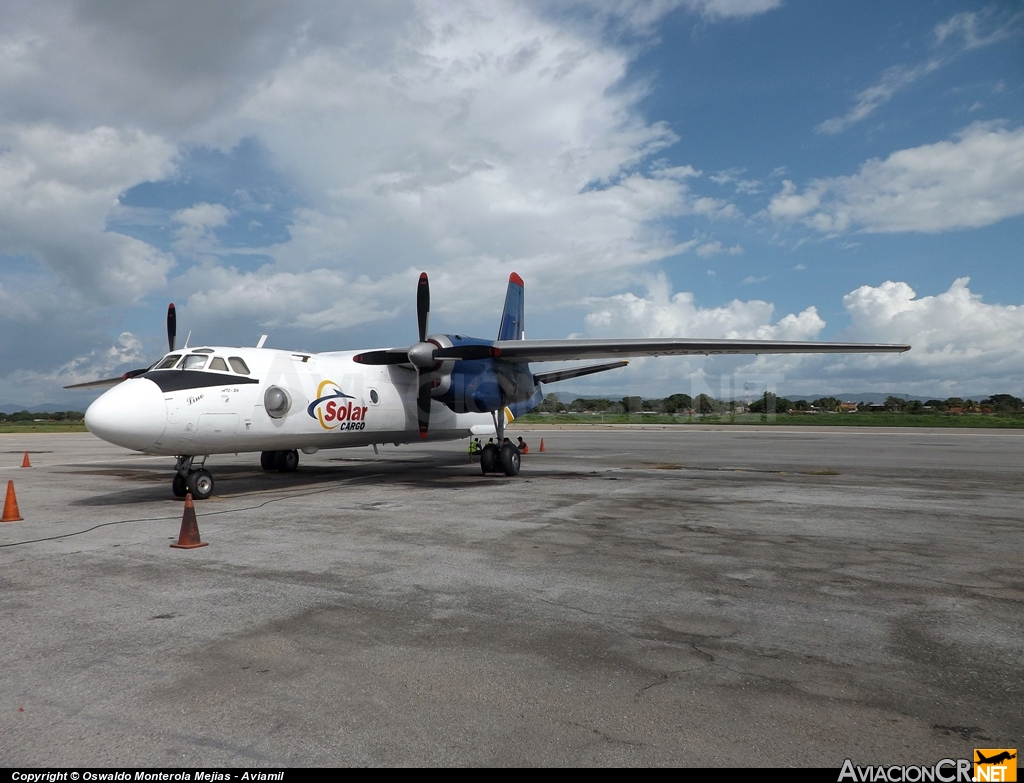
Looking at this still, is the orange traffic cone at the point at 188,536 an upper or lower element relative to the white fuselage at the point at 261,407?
lower

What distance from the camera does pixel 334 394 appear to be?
1432 cm

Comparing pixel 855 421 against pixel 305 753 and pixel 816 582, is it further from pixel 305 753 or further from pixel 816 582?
pixel 305 753

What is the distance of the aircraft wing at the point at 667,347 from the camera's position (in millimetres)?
15156

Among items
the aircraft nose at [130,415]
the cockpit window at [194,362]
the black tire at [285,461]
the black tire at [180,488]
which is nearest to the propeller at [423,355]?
the black tire at [285,461]

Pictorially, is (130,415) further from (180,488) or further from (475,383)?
(475,383)

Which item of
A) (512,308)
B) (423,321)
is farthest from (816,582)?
(512,308)

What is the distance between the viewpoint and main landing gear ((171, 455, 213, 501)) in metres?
11.8

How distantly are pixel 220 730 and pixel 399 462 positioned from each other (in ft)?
59.3

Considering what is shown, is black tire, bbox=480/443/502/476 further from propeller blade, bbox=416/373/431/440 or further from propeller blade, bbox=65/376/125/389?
propeller blade, bbox=65/376/125/389

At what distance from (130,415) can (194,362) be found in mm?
1929

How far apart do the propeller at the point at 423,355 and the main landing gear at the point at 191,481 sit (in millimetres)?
4952

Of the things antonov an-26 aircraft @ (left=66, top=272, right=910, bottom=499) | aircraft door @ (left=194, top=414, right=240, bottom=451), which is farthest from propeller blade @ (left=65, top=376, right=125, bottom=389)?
aircraft door @ (left=194, top=414, right=240, bottom=451)

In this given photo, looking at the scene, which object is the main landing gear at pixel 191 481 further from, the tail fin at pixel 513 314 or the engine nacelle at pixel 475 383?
the tail fin at pixel 513 314

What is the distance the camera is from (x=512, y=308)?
2122 cm
